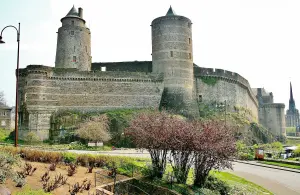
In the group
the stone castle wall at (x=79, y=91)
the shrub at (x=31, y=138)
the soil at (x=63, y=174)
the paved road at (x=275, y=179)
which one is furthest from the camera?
the stone castle wall at (x=79, y=91)

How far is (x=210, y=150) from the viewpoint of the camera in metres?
12.3

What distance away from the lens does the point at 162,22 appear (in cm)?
3956

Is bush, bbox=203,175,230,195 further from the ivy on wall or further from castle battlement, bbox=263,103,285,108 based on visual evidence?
castle battlement, bbox=263,103,285,108

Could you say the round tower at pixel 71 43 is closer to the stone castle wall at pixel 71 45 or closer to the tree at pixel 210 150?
the stone castle wall at pixel 71 45

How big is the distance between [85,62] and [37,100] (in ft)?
35.3

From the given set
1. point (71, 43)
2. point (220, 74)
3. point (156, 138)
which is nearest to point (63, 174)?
point (156, 138)

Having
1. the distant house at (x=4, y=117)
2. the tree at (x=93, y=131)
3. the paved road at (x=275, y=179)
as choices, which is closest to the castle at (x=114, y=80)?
the tree at (x=93, y=131)

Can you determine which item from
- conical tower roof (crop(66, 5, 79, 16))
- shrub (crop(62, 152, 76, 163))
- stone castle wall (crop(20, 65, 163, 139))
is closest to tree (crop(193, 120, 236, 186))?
shrub (crop(62, 152, 76, 163))

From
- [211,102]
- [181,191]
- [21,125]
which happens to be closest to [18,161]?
[181,191]

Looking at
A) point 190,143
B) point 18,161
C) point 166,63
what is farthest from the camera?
point 166,63

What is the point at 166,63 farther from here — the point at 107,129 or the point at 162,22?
the point at 107,129

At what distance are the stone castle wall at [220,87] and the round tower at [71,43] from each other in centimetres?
1851

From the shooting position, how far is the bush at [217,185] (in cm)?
1323

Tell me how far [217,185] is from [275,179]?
553cm
